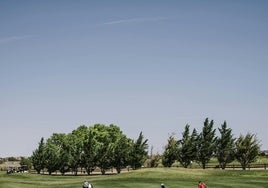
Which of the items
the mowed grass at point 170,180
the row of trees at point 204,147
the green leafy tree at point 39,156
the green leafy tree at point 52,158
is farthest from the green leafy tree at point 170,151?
the green leafy tree at point 39,156

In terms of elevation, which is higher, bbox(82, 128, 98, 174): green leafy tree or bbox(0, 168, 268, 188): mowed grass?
bbox(82, 128, 98, 174): green leafy tree

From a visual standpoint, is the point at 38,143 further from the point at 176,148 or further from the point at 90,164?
the point at 176,148

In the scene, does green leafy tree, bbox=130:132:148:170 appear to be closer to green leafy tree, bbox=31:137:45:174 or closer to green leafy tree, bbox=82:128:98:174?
green leafy tree, bbox=82:128:98:174

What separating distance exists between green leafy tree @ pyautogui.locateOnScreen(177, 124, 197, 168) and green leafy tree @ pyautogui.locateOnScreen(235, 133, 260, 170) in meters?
8.67

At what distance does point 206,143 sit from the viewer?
275ft

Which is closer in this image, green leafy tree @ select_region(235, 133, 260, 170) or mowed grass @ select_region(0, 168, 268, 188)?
mowed grass @ select_region(0, 168, 268, 188)

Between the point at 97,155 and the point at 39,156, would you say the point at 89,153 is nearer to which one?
the point at 97,155

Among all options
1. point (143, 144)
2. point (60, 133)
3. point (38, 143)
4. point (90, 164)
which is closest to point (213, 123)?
point (143, 144)

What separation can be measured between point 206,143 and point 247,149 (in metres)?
8.25

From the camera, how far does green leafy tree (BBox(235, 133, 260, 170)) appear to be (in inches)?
3123

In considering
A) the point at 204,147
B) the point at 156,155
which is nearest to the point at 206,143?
the point at 204,147

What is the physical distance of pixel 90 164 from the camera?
9050 cm

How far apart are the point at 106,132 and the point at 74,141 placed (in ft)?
70.1

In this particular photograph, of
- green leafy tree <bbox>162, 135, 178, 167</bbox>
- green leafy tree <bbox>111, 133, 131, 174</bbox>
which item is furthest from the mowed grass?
green leafy tree <bbox>111, 133, 131, 174</bbox>
